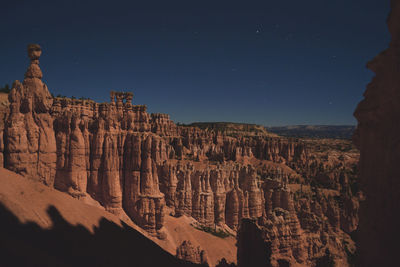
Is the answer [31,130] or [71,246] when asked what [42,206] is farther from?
[31,130]

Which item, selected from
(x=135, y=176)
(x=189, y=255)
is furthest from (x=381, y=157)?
(x=135, y=176)

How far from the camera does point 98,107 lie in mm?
31203

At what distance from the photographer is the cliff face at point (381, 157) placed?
721 centimetres

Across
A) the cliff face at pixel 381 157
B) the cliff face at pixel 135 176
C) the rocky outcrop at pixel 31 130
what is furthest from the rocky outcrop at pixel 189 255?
the cliff face at pixel 381 157

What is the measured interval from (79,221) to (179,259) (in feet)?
31.1

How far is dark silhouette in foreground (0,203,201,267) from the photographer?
12758 mm

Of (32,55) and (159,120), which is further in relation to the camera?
(159,120)

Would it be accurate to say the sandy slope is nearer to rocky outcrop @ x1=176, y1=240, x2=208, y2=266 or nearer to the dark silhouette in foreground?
the dark silhouette in foreground

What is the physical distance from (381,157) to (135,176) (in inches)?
943

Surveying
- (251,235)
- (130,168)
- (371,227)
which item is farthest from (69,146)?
(371,227)

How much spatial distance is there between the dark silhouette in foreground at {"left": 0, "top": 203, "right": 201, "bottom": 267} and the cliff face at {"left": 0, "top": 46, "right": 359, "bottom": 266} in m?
4.89

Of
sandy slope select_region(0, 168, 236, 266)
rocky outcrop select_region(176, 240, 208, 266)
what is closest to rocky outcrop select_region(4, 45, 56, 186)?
sandy slope select_region(0, 168, 236, 266)

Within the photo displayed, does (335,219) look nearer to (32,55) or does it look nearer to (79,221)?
(79,221)

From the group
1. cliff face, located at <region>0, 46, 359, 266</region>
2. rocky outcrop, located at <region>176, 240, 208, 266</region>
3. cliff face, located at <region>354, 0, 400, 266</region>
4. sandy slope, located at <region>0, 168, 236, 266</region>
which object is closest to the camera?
cliff face, located at <region>354, 0, 400, 266</region>
